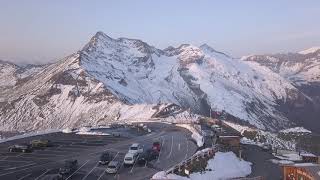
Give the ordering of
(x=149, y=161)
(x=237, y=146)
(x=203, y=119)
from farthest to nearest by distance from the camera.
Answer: (x=203, y=119) → (x=237, y=146) → (x=149, y=161)

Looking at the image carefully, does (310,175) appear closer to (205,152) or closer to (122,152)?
(205,152)

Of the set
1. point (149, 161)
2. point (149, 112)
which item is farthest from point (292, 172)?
point (149, 112)

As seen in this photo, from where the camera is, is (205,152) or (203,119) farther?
(203,119)

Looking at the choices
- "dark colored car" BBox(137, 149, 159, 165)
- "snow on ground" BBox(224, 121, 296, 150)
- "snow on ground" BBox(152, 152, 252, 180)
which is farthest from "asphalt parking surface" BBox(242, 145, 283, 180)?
"dark colored car" BBox(137, 149, 159, 165)

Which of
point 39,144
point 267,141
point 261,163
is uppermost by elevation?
point 267,141

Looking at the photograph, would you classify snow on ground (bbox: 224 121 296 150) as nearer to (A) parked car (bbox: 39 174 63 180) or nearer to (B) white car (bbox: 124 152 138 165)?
(B) white car (bbox: 124 152 138 165)

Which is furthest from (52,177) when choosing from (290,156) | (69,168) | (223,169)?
(290,156)

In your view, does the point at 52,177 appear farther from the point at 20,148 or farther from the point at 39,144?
the point at 39,144
